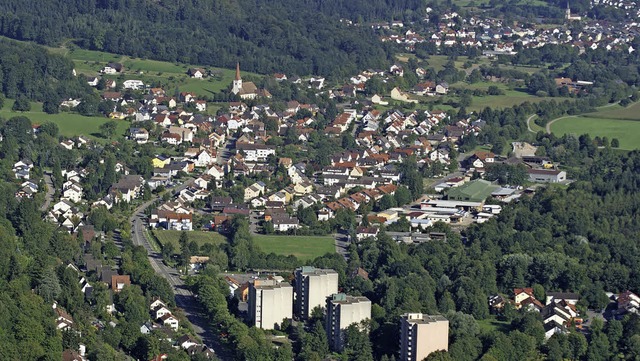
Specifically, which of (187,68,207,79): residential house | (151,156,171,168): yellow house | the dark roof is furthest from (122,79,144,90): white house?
the dark roof

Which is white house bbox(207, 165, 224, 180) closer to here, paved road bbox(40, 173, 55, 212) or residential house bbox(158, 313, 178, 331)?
paved road bbox(40, 173, 55, 212)

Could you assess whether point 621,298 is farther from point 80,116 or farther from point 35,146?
point 80,116

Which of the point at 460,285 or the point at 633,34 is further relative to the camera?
the point at 633,34

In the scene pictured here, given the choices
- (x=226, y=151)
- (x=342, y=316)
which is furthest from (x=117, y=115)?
(x=342, y=316)

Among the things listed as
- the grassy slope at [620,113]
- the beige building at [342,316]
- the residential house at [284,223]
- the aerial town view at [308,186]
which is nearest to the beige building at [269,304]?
the aerial town view at [308,186]

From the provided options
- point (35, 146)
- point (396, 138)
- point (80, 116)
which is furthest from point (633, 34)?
point (35, 146)
